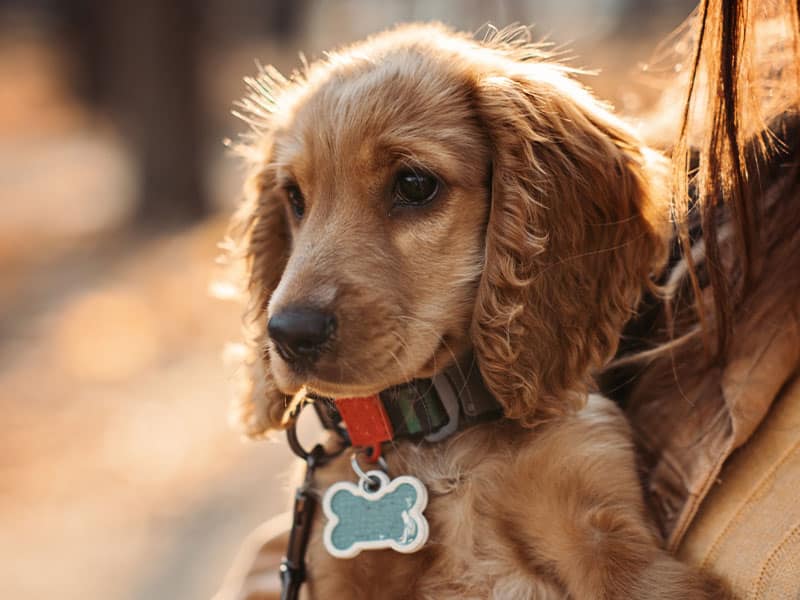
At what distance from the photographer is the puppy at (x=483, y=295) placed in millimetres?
1723

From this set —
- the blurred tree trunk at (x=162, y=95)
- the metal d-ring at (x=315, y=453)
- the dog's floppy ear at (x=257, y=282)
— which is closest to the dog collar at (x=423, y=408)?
the metal d-ring at (x=315, y=453)

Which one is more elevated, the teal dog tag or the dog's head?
the dog's head

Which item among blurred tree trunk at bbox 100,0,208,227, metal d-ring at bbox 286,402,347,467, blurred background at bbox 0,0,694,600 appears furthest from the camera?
blurred tree trunk at bbox 100,0,208,227

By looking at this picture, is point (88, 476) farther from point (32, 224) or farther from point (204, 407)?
point (32, 224)

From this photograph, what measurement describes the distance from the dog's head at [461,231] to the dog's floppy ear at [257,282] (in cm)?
Answer: 14

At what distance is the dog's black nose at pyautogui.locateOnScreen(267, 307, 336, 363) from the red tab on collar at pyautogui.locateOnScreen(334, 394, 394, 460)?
18cm

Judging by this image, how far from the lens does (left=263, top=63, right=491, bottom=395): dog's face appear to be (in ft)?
5.68

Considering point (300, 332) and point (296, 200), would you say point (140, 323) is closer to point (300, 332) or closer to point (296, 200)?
point (296, 200)

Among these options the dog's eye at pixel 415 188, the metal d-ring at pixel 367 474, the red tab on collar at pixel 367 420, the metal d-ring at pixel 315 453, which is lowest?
the metal d-ring at pixel 315 453

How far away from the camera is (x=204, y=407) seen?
5.70 metres

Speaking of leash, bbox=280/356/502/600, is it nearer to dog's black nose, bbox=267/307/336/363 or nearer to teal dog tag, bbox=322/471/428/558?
teal dog tag, bbox=322/471/428/558

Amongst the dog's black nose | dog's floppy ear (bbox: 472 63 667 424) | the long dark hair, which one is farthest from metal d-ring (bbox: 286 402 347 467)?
the long dark hair

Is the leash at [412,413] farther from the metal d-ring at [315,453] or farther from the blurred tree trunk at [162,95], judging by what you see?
the blurred tree trunk at [162,95]

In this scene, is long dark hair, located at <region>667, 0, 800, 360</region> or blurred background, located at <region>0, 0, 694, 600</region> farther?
blurred background, located at <region>0, 0, 694, 600</region>
